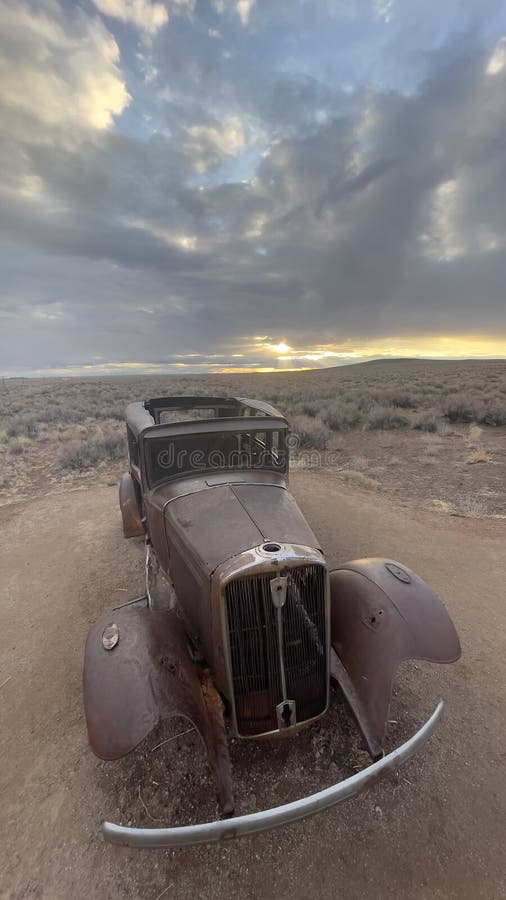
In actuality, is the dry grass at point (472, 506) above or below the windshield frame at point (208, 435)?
below

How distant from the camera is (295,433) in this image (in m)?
14.1

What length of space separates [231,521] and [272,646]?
3.34 feet

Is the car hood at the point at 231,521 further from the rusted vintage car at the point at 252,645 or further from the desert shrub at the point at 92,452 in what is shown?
the desert shrub at the point at 92,452

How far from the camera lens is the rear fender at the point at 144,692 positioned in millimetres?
2480

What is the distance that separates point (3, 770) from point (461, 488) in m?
9.61

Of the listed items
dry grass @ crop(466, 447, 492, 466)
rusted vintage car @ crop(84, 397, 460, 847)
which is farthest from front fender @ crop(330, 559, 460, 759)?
dry grass @ crop(466, 447, 492, 466)

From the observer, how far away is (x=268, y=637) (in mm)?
2844

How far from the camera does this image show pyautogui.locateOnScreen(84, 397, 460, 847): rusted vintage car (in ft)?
8.20

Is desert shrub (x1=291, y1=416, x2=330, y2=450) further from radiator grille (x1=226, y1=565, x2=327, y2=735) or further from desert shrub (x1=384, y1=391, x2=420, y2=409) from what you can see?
radiator grille (x1=226, y1=565, x2=327, y2=735)

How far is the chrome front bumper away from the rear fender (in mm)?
398

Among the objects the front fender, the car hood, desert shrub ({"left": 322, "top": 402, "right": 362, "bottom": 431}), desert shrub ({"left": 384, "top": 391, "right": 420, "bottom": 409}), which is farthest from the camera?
desert shrub ({"left": 384, "top": 391, "right": 420, "bottom": 409})


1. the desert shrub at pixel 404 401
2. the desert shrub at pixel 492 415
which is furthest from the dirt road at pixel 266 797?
the desert shrub at pixel 404 401

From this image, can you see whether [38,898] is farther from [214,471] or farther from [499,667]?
[499,667]

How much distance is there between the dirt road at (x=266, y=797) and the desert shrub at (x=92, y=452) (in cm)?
741
